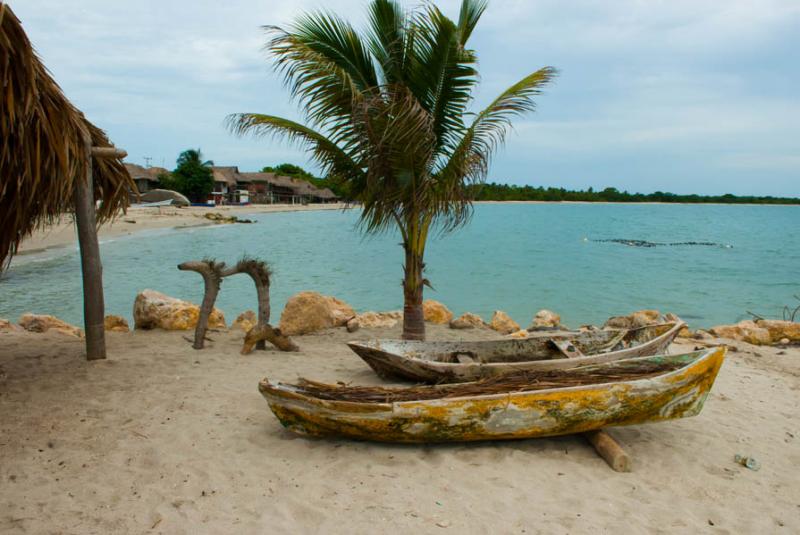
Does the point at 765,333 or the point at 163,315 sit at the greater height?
the point at 163,315

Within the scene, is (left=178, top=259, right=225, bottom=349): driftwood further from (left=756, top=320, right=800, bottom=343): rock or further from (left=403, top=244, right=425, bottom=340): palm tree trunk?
(left=756, top=320, right=800, bottom=343): rock

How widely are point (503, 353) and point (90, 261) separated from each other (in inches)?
176

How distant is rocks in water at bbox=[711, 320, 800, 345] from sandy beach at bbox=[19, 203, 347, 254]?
12774 mm

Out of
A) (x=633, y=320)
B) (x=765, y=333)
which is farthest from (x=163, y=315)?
(x=765, y=333)

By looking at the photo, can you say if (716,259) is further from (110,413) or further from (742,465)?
(110,413)

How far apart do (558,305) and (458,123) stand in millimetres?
10898

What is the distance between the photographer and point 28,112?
454cm

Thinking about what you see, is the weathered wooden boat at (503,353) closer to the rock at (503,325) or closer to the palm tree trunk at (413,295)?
the palm tree trunk at (413,295)

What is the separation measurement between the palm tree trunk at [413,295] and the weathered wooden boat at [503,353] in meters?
1.49

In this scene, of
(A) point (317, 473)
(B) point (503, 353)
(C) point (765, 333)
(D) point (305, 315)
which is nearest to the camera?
(A) point (317, 473)

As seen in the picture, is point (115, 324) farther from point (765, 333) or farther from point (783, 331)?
point (783, 331)

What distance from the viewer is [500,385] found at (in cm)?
466

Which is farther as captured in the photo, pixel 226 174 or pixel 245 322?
pixel 226 174

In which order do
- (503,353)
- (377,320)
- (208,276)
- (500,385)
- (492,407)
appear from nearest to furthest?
(492,407)
(500,385)
(503,353)
(208,276)
(377,320)
